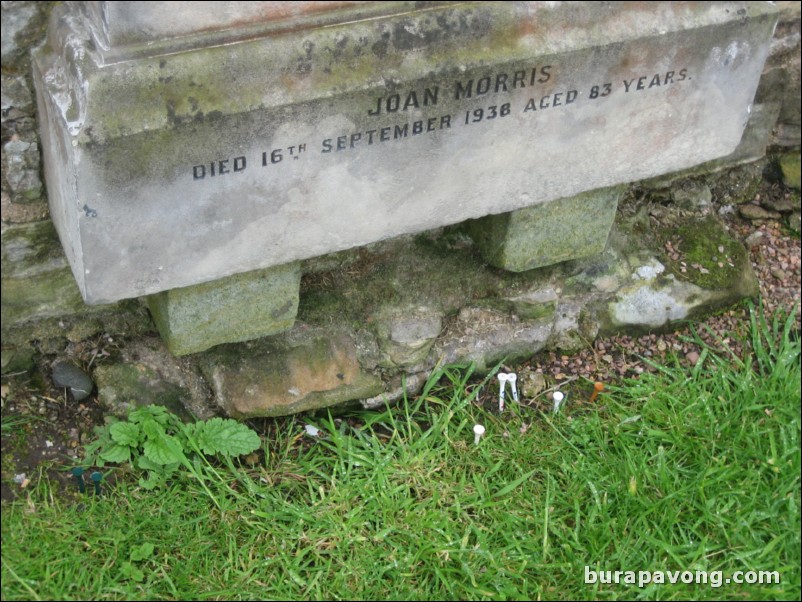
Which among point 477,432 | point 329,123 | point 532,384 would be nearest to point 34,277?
point 329,123

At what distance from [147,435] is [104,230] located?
26.6 inches

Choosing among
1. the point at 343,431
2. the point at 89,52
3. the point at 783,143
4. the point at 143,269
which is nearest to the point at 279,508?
the point at 343,431

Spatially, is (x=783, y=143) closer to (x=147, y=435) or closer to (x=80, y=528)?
(x=147, y=435)

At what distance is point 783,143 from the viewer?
389 cm

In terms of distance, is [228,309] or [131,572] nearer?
[131,572]

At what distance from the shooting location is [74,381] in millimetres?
2922

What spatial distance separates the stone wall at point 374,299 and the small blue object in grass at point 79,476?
243mm

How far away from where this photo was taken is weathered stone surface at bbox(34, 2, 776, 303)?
2.30 meters

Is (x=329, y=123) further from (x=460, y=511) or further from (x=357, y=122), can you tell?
(x=460, y=511)

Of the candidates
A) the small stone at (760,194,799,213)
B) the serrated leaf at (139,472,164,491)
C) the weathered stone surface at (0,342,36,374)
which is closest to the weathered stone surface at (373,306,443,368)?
the serrated leaf at (139,472,164,491)

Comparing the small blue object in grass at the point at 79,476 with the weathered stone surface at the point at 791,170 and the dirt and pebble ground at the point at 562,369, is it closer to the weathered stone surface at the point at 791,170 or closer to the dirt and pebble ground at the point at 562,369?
the dirt and pebble ground at the point at 562,369

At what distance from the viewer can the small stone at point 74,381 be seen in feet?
9.57

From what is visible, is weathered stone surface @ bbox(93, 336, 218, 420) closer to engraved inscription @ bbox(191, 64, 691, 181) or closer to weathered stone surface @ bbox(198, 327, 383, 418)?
weathered stone surface @ bbox(198, 327, 383, 418)

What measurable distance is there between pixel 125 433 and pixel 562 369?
4.49 feet
